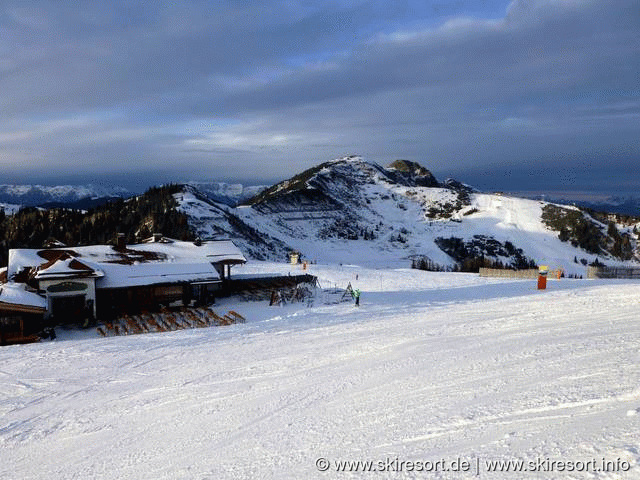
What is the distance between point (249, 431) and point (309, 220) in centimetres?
11975

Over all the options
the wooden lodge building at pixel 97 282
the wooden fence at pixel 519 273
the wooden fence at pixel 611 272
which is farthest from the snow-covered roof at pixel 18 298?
the wooden fence at pixel 611 272

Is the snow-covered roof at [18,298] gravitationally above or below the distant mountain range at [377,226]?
below

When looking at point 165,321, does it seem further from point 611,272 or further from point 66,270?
point 611,272

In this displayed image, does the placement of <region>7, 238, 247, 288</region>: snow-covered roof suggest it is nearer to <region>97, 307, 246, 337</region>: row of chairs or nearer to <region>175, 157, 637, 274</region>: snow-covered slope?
<region>97, 307, 246, 337</region>: row of chairs

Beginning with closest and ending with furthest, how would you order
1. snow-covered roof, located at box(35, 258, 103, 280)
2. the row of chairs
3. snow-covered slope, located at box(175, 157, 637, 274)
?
the row of chairs, snow-covered roof, located at box(35, 258, 103, 280), snow-covered slope, located at box(175, 157, 637, 274)

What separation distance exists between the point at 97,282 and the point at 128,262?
304cm

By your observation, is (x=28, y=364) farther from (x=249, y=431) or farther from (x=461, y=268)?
(x=461, y=268)

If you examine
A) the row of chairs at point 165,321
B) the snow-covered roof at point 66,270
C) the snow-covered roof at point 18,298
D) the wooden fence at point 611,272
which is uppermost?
the snow-covered roof at point 66,270

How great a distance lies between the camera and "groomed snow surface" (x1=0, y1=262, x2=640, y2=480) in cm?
789

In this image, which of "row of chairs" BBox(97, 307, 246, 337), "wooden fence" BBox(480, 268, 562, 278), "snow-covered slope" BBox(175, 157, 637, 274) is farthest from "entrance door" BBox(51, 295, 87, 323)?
"snow-covered slope" BBox(175, 157, 637, 274)

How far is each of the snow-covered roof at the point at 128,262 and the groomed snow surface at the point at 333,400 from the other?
27.4 ft

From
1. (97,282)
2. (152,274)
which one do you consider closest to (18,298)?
(97,282)

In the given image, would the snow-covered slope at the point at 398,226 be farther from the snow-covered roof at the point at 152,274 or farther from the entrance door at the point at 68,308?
the entrance door at the point at 68,308

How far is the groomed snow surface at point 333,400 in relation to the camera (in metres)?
7.89
